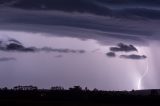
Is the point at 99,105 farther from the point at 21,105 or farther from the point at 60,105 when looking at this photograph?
the point at 21,105

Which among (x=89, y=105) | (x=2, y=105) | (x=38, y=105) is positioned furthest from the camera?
(x=89, y=105)

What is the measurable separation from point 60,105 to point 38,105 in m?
7.63

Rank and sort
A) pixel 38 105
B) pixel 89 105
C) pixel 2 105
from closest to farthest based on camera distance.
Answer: pixel 2 105
pixel 38 105
pixel 89 105

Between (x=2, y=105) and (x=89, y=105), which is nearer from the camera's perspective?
(x=2, y=105)

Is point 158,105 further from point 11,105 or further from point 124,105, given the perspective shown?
point 11,105

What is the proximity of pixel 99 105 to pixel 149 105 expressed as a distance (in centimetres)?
1546

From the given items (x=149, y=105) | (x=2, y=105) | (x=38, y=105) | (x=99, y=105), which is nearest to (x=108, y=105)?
(x=99, y=105)

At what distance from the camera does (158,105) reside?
15700 cm

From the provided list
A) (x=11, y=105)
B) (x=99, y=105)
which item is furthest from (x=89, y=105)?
(x=11, y=105)

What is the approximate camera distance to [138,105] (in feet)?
538

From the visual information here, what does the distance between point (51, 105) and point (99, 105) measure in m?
17.0

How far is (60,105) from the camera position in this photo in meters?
156

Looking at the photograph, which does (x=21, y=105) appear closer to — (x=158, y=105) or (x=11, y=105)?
(x=11, y=105)

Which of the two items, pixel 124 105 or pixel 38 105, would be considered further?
pixel 124 105
